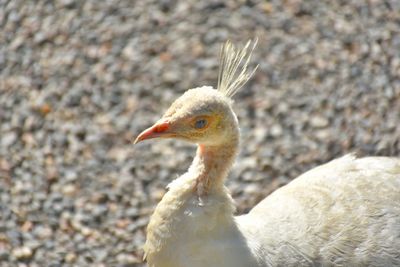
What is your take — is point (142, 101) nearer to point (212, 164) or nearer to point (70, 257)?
point (70, 257)

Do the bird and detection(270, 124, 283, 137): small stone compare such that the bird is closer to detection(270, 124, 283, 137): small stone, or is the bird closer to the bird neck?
the bird neck

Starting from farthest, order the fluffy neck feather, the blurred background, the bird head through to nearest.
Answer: the blurred background
the fluffy neck feather
the bird head

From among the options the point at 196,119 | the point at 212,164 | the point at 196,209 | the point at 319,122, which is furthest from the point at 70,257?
the point at 319,122

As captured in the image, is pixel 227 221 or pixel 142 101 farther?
pixel 142 101

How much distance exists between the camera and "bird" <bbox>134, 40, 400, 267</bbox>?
11.8 feet

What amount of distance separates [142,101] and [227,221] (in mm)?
1897

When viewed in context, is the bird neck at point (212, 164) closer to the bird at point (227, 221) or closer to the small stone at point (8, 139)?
the bird at point (227, 221)

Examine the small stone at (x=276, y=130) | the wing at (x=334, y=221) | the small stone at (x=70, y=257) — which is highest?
the wing at (x=334, y=221)

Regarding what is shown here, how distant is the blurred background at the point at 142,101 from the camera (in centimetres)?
482

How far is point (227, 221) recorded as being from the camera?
3729mm

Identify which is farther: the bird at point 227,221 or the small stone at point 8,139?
the small stone at point 8,139


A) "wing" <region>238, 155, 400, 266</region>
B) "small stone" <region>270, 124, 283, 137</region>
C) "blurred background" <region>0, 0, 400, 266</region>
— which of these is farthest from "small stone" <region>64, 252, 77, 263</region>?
"small stone" <region>270, 124, 283, 137</region>

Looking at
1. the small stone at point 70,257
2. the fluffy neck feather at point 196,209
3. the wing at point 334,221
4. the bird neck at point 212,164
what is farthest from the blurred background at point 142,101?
the bird neck at point 212,164

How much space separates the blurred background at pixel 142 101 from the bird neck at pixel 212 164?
1.06 m
